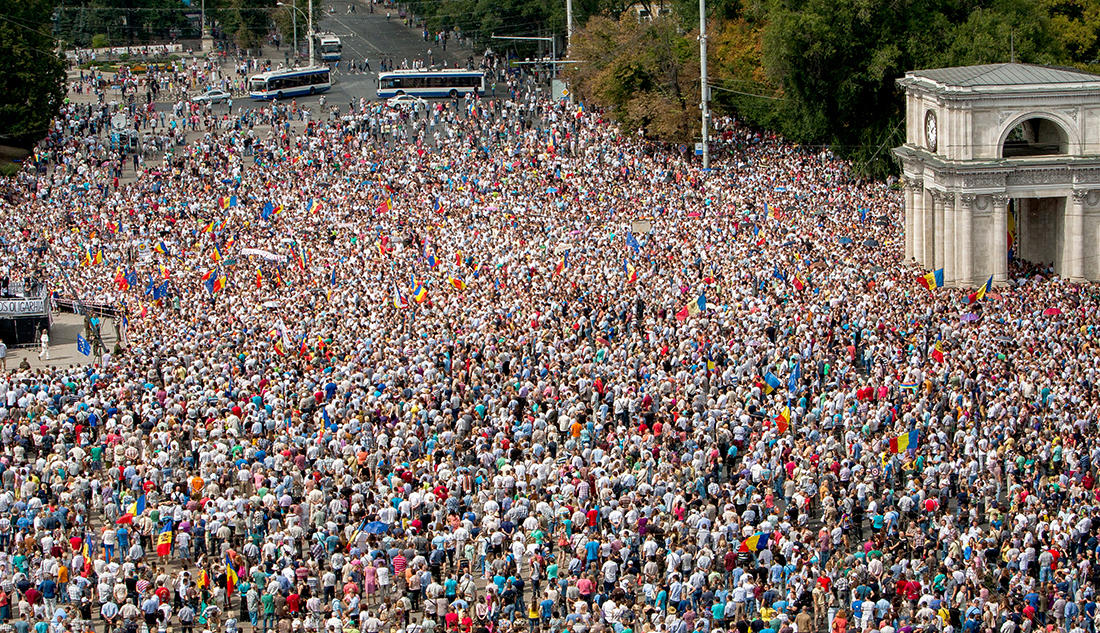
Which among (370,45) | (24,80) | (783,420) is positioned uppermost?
(370,45)

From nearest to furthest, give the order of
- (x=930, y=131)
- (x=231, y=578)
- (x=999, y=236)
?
(x=231, y=578) → (x=999, y=236) → (x=930, y=131)

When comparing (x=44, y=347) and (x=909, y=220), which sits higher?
(x=909, y=220)

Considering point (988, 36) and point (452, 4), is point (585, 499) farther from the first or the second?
point (452, 4)

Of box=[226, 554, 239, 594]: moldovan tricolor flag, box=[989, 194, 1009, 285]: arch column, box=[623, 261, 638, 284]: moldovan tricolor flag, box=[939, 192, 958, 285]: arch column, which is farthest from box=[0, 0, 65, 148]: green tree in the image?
box=[226, 554, 239, 594]: moldovan tricolor flag

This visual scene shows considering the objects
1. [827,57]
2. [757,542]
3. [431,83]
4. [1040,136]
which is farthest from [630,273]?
[431,83]

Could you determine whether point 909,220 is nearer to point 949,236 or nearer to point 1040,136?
point 949,236

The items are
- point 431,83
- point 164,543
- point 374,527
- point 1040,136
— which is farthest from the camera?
point 431,83

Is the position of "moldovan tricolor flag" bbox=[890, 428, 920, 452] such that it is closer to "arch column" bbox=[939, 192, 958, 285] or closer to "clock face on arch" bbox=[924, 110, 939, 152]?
"arch column" bbox=[939, 192, 958, 285]
